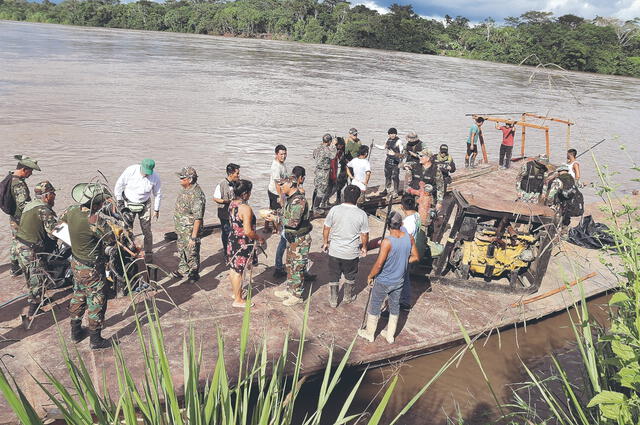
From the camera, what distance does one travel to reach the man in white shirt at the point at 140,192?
21.3ft

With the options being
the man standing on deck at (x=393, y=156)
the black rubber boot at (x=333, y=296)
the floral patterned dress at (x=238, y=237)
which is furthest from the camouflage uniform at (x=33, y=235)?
the man standing on deck at (x=393, y=156)

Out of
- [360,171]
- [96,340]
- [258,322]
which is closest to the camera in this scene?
[96,340]

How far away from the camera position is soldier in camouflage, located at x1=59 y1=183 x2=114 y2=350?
15.0 feet

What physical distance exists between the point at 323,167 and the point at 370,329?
14.3 feet

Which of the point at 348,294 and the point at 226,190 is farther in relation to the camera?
the point at 226,190

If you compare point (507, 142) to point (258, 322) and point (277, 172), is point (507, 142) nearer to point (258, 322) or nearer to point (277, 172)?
point (277, 172)

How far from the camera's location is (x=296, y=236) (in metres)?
5.82

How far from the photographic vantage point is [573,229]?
9164 mm

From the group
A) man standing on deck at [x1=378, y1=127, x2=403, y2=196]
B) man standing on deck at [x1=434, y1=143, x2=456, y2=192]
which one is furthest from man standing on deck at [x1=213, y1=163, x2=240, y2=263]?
man standing on deck at [x1=378, y1=127, x2=403, y2=196]

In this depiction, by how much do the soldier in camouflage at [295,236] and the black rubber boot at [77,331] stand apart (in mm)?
2302

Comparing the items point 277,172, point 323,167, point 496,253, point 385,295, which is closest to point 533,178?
point 496,253

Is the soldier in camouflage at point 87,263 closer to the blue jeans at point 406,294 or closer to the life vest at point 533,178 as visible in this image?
the blue jeans at point 406,294

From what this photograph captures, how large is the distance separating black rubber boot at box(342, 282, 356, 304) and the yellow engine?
1.82 m

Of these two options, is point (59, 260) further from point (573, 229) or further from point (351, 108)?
point (351, 108)
